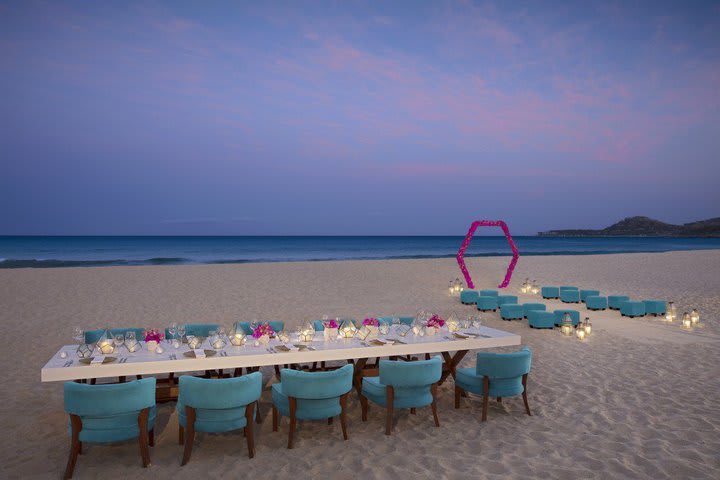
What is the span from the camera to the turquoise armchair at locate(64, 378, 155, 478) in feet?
13.0

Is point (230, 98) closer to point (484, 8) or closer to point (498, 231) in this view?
point (484, 8)

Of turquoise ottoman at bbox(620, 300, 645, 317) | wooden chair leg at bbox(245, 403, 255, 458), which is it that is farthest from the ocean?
wooden chair leg at bbox(245, 403, 255, 458)

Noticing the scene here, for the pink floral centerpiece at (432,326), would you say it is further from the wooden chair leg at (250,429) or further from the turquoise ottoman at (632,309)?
the turquoise ottoman at (632,309)

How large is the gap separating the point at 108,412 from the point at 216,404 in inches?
35.5

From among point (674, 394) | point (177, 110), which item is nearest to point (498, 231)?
point (177, 110)

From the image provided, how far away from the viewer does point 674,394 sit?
240 inches

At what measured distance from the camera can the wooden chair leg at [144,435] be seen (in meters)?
4.16

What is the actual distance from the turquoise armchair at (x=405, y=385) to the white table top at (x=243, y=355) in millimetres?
479

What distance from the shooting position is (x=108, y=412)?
403cm

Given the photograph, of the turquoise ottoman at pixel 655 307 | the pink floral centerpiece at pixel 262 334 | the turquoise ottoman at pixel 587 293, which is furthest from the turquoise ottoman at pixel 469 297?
the pink floral centerpiece at pixel 262 334

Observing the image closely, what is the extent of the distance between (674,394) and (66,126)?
44.7 m

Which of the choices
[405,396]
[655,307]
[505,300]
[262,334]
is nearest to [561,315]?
[505,300]

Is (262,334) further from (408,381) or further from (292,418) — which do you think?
(408,381)

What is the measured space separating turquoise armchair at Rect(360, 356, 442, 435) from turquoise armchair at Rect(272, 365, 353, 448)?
1.57ft
